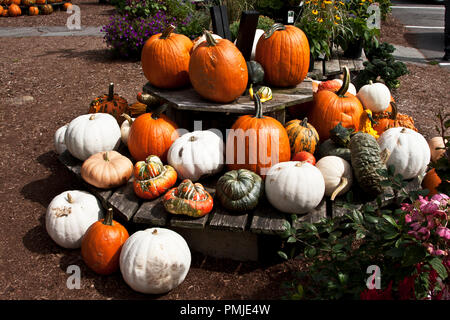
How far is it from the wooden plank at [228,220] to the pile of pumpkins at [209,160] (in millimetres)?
49

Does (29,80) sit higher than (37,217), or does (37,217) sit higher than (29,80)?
(29,80)

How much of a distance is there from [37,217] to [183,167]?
4.31 ft

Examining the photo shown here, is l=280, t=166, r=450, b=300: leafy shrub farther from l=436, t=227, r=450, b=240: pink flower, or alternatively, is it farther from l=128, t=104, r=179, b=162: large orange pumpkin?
l=128, t=104, r=179, b=162: large orange pumpkin

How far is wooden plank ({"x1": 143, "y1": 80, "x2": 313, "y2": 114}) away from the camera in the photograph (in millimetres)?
3465

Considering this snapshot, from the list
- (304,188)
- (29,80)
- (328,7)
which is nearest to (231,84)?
(304,188)

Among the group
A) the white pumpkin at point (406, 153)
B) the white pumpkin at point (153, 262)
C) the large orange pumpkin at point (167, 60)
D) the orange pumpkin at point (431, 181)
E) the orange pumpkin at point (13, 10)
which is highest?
the orange pumpkin at point (13, 10)

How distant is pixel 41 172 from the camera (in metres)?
4.25

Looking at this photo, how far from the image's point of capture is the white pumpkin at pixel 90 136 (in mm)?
3715

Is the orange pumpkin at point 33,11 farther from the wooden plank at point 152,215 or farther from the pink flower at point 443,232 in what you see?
the pink flower at point 443,232

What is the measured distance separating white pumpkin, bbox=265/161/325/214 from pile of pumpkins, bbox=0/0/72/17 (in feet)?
35.7

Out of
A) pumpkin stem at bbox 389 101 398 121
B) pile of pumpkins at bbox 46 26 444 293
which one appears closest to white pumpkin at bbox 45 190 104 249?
pile of pumpkins at bbox 46 26 444 293

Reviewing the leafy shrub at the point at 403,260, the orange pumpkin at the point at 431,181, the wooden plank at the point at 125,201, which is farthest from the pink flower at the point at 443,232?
the wooden plank at the point at 125,201

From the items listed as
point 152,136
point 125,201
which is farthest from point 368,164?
point 125,201

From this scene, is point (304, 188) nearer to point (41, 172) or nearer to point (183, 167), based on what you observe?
Answer: point (183, 167)
